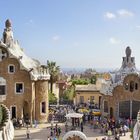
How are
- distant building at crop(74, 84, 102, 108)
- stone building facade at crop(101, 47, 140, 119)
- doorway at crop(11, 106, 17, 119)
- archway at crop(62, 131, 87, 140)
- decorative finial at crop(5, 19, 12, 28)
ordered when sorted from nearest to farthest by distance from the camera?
archway at crop(62, 131, 87, 140) < stone building facade at crop(101, 47, 140, 119) < doorway at crop(11, 106, 17, 119) < decorative finial at crop(5, 19, 12, 28) < distant building at crop(74, 84, 102, 108)

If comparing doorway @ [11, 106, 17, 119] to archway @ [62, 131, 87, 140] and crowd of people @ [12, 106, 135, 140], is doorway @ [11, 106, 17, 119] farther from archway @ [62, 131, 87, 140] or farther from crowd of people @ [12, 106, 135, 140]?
archway @ [62, 131, 87, 140]

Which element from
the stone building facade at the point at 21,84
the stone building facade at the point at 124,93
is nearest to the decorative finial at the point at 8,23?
the stone building facade at the point at 21,84

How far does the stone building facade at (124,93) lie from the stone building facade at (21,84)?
Answer: 7771 mm

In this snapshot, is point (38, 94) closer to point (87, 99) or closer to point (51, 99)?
point (51, 99)

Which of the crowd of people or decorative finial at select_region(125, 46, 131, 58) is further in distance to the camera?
decorative finial at select_region(125, 46, 131, 58)

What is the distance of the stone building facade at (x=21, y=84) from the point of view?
44.0 m

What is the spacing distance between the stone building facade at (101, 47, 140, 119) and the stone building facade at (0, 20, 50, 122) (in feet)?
25.5

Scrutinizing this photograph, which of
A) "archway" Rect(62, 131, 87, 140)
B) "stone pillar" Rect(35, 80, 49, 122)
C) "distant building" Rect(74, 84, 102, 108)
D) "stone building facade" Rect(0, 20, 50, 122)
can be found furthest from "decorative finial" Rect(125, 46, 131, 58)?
"archway" Rect(62, 131, 87, 140)

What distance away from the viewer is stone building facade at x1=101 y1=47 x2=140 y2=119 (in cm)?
4434

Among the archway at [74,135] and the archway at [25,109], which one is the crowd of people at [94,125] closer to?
the archway at [25,109]

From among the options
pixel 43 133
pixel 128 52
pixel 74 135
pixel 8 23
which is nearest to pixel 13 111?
pixel 43 133

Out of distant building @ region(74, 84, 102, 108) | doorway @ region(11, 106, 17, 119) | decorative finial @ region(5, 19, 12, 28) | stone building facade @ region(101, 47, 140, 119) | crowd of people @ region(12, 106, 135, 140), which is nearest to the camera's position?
crowd of people @ region(12, 106, 135, 140)

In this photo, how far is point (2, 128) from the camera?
80.1 feet

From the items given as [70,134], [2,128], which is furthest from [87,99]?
[2,128]
